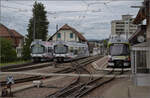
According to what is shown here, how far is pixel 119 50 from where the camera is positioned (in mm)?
23891

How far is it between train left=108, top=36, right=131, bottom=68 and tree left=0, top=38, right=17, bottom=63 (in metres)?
18.7

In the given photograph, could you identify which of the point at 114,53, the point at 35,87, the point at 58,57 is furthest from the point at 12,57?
the point at 35,87

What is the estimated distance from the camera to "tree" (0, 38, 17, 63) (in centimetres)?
3681

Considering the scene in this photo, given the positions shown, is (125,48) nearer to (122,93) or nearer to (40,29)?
(122,93)

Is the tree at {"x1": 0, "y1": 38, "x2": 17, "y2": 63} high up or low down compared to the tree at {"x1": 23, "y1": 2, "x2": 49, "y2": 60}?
down

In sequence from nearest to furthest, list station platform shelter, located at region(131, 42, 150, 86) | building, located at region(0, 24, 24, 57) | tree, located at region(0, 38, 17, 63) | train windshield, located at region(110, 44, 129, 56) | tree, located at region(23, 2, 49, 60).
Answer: station platform shelter, located at region(131, 42, 150, 86), train windshield, located at region(110, 44, 129, 56), tree, located at region(0, 38, 17, 63), building, located at region(0, 24, 24, 57), tree, located at region(23, 2, 49, 60)

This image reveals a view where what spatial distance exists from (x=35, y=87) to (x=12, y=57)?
86.7 feet

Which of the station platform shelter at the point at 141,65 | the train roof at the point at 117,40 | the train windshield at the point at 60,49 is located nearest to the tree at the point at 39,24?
the train windshield at the point at 60,49

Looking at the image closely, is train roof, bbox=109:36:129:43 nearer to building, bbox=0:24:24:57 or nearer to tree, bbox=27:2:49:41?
building, bbox=0:24:24:57

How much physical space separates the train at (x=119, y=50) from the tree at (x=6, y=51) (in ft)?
61.2

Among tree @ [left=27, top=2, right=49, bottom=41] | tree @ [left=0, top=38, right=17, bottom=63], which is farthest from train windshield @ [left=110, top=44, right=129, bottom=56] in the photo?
tree @ [left=27, top=2, right=49, bottom=41]

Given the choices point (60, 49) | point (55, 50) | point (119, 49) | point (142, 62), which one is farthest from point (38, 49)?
point (142, 62)

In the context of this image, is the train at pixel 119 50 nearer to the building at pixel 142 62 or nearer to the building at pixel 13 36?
the building at pixel 142 62

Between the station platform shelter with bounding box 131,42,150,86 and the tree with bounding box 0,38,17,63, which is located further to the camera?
the tree with bounding box 0,38,17,63
